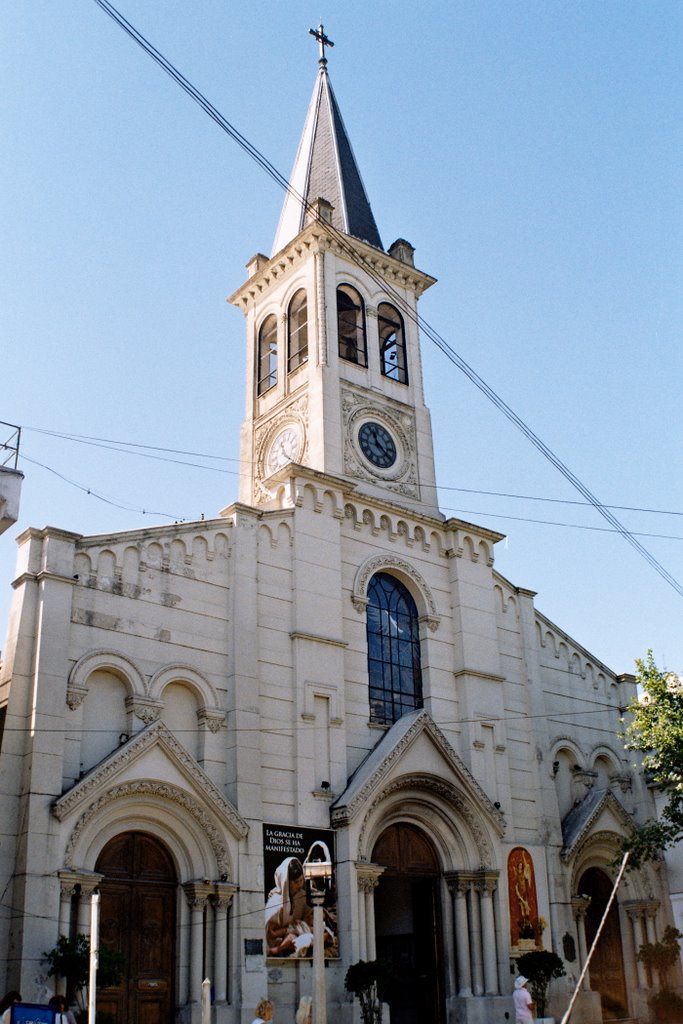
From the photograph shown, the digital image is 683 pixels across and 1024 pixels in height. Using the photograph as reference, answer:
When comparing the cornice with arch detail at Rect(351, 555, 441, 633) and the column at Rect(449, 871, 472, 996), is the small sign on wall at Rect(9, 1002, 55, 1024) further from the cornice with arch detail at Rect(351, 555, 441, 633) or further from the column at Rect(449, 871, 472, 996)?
the cornice with arch detail at Rect(351, 555, 441, 633)

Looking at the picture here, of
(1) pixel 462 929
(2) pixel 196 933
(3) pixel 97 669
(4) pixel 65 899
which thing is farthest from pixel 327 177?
(4) pixel 65 899

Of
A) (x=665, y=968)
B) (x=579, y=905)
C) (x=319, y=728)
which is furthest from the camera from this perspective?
(x=665, y=968)

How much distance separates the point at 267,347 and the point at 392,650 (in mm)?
12005

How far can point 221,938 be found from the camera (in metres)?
21.5

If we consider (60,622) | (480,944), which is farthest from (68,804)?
(480,944)

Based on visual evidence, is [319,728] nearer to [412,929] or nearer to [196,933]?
[196,933]

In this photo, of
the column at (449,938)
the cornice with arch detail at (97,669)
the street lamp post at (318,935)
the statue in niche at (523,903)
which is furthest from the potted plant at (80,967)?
the statue in niche at (523,903)

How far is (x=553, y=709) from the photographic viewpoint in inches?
1230

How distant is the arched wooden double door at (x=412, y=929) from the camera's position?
26.0 meters

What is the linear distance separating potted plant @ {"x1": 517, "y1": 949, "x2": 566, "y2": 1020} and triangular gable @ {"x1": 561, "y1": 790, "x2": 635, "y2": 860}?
12.9ft

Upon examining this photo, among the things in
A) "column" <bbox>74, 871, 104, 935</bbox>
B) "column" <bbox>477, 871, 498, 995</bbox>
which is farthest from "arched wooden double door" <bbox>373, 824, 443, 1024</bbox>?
"column" <bbox>74, 871, 104, 935</bbox>

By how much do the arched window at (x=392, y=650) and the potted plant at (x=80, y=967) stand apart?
32.3ft

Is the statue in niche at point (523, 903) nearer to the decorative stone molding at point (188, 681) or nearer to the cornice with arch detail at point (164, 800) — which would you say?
the cornice with arch detail at point (164, 800)

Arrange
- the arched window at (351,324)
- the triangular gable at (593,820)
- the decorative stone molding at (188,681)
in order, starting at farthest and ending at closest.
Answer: the arched window at (351,324)
the triangular gable at (593,820)
the decorative stone molding at (188,681)
